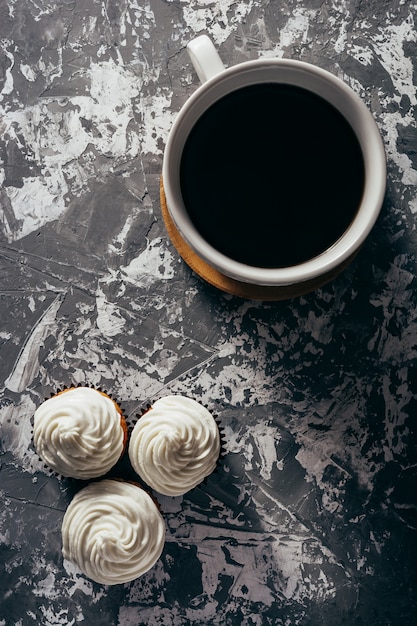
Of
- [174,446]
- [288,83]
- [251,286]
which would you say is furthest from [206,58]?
[174,446]

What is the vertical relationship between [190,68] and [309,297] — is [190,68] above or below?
above

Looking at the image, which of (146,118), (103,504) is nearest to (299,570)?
(103,504)

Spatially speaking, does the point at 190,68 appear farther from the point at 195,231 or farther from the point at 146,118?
the point at 195,231

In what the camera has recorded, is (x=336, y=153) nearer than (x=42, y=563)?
Yes

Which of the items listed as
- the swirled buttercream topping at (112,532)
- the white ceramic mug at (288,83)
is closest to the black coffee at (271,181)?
the white ceramic mug at (288,83)

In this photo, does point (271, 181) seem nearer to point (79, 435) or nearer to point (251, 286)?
point (251, 286)
